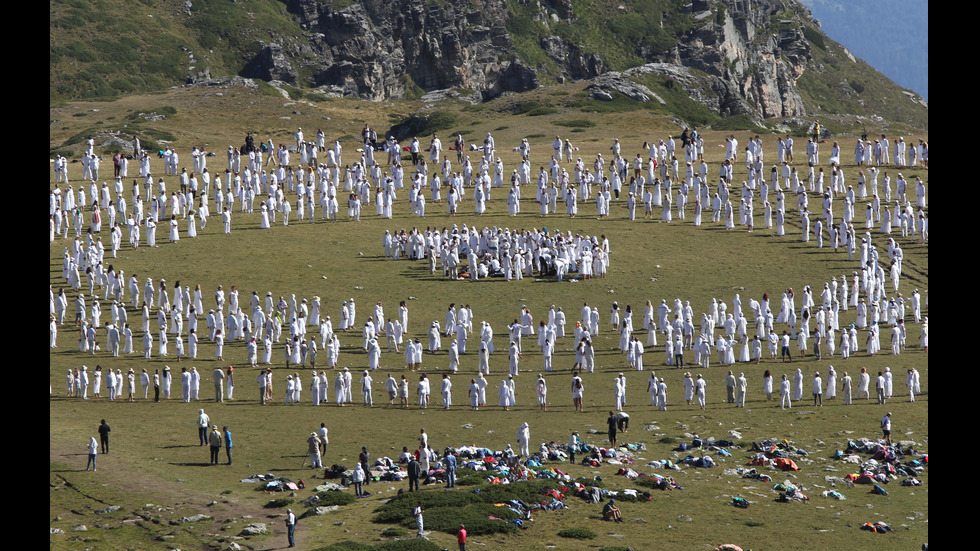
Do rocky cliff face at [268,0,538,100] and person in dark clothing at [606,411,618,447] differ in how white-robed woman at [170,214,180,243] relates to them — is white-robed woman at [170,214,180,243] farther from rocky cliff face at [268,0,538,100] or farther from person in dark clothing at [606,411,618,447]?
rocky cliff face at [268,0,538,100]

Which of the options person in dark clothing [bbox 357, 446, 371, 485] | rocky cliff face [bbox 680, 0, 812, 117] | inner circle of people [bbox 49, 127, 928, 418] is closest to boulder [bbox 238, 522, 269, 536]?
person in dark clothing [bbox 357, 446, 371, 485]

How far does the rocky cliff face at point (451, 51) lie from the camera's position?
124 m

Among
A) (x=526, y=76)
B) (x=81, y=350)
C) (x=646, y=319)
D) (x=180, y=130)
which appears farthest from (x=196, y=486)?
(x=526, y=76)

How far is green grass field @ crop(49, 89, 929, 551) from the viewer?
23.6 metres

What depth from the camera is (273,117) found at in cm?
9350

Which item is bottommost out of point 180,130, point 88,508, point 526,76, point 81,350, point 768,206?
point 88,508

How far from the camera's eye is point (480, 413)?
32031 millimetres

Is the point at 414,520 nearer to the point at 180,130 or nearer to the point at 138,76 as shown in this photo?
the point at 180,130

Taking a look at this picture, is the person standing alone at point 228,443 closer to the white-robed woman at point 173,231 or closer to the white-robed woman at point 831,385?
the white-robed woman at point 831,385

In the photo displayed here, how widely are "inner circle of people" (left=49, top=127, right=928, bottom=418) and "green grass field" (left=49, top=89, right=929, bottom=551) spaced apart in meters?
0.50

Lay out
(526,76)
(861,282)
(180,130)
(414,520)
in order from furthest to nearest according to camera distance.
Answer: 1. (526,76)
2. (180,130)
3. (861,282)
4. (414,520)

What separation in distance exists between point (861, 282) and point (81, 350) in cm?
3008

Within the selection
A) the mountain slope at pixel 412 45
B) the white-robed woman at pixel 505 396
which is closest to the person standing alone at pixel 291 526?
the white-robed woman at pixel 505 396

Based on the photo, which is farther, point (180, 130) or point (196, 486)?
point (180, 130)
